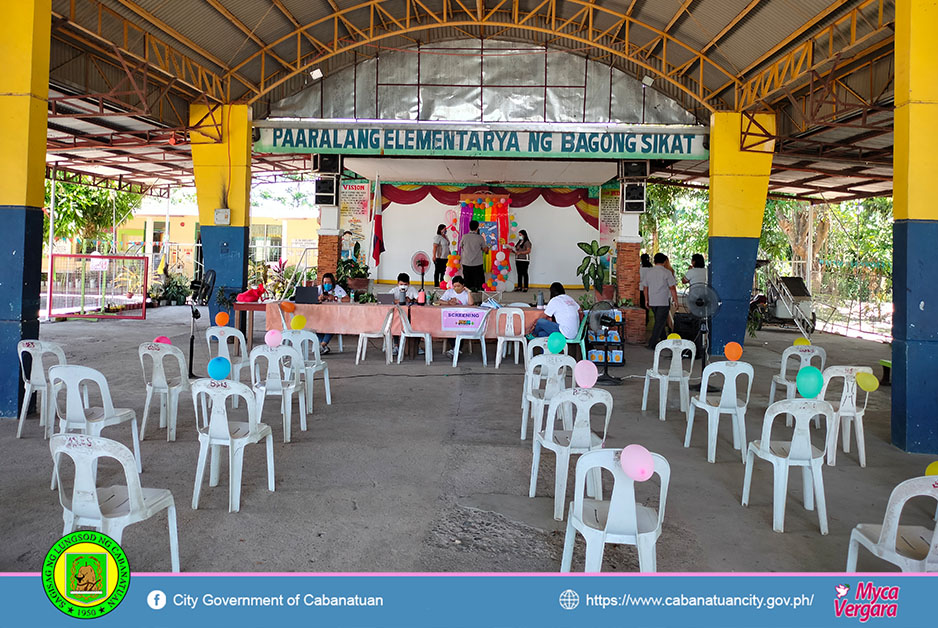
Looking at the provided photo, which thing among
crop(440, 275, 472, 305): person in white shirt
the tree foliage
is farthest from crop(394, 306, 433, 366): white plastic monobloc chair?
the tree foliage

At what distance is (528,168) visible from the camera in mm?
13320

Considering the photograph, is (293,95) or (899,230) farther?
(293,95)

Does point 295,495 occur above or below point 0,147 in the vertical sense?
below

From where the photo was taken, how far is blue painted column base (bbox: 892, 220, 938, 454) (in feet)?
17.0

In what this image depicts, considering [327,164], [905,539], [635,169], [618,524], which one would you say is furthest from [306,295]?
[905,539]

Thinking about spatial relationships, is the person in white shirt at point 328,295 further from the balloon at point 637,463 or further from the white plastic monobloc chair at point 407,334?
the balloon at point 637,463

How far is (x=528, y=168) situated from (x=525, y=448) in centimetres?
928

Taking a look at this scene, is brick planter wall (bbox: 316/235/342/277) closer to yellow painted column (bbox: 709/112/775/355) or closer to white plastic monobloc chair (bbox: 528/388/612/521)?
yellow painted column (bbox: 709/112/775/355)

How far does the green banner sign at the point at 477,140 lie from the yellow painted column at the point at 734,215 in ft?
2.27

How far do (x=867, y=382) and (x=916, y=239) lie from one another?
5.44ft

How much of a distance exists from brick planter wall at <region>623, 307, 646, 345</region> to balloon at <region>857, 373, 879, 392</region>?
276 inches

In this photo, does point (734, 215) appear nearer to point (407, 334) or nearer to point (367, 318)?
point (407, 334)


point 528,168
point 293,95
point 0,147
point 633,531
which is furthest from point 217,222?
point 633,531
